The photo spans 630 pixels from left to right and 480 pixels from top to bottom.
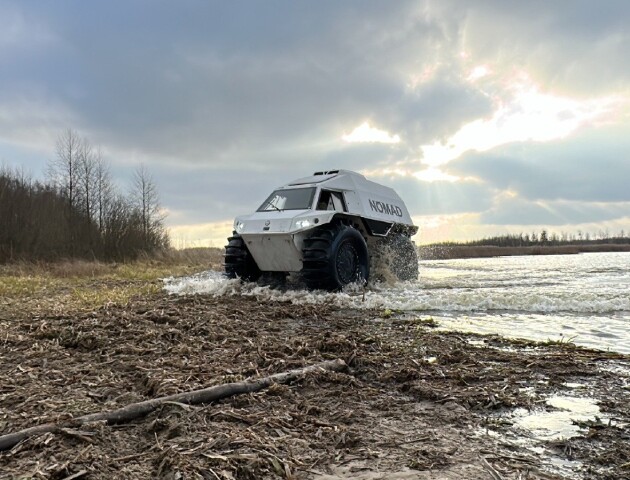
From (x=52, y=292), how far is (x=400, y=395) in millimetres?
10062

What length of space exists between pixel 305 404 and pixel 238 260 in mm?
8432

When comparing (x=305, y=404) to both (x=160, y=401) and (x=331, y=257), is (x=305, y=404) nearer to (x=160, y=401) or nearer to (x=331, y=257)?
(x=160, y=401)

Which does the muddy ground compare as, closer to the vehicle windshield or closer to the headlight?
the headlight

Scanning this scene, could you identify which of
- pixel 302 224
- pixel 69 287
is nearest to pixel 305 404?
pixel 302 224

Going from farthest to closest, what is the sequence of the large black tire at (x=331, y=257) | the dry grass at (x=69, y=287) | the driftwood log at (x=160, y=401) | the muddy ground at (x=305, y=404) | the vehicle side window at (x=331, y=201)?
the vehicle side window at (x=331, y=201) < the large black tire at (x=331, y=257) < the dry grass at (x=69, y=287) < the driftwood log at (x=160, y=401) < the muddy ground at (x=305, y=404)

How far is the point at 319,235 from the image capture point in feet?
34.9

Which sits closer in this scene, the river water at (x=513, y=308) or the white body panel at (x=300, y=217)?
the river water at (x=513, y=308)

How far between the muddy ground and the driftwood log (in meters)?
0.05

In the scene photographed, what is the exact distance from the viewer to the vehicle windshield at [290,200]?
1170cm

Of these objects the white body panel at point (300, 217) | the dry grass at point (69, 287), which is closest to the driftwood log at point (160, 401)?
the dry grass at point (69, 287)

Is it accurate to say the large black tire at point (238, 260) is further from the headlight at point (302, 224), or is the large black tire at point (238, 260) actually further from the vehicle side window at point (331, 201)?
the vehicle side window at point (331, 201)

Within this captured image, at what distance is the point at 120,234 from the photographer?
31797 mm

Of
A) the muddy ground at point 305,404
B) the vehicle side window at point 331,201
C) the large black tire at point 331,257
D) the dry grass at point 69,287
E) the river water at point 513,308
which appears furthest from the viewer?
the vehicle side window at point 331,201

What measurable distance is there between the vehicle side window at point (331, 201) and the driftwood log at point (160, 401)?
26.4ft
